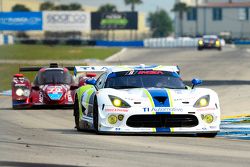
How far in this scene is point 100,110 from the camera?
43.8 feet

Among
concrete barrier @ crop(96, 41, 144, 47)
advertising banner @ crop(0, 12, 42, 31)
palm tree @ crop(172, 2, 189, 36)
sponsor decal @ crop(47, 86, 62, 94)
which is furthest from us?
palm tree @ crop(172, 2, 189, 36)

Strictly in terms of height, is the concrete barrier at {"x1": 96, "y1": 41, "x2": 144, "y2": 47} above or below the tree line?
below

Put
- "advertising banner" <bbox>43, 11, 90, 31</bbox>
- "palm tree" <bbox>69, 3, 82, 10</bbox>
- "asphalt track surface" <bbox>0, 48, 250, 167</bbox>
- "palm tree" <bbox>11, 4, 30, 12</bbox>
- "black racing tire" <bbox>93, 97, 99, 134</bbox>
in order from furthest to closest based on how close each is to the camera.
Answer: "palm tree" <bbox>69, 3, 82, 10</bbox> < "palm tree" <bbox>11, 4, 30, 12</bbox> < "advertising banner" <bbox>43, 11, 90, 31</bbox> < "black racing tire" <bbox>93, 97, 99, 134</bbox> < "asphalt track surface" <bbox>0, 48, 250, 167</bbox>

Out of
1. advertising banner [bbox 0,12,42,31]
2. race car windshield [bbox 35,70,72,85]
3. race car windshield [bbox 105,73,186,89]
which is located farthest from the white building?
race car windshield [bbox 105,73,186,89]

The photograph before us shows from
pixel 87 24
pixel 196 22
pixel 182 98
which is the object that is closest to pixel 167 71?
pixel 182 98

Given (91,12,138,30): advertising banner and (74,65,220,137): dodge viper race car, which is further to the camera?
(91,12,138,30): advertising banner

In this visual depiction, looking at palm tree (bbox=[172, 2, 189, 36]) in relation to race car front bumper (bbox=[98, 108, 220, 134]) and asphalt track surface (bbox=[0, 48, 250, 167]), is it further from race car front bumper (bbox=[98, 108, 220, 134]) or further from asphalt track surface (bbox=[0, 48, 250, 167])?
race car front bumper (bbox=[98, 108, 220, 134])

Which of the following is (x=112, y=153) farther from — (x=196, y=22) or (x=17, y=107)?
(x=196, y=22)

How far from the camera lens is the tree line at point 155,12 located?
141250 mm

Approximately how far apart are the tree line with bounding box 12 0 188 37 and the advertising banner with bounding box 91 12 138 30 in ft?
85.5

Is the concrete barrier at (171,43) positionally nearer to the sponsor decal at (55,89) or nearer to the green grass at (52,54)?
the green grass at (52,54)

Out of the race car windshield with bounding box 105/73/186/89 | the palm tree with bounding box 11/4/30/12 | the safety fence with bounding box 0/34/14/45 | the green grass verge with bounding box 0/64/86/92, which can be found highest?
the palm tree with bounding box 11/4/30/12

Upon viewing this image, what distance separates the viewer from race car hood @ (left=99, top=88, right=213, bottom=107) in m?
13.1

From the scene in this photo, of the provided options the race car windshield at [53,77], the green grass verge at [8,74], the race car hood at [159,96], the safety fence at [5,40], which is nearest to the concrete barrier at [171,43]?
the safety fence at [5,40]
